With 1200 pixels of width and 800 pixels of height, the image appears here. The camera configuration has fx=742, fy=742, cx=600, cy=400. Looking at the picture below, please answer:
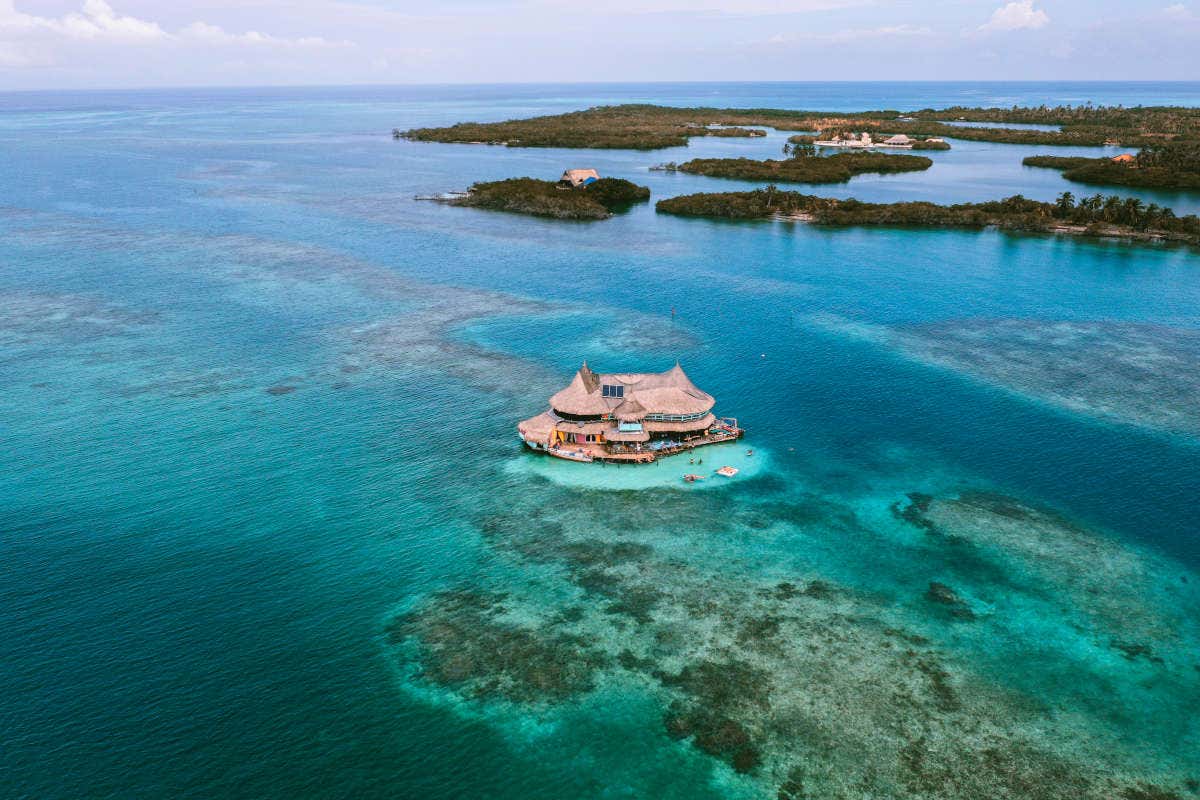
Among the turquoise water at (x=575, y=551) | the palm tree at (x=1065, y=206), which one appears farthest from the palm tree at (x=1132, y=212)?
the turquoise water at (x=575, y=551)

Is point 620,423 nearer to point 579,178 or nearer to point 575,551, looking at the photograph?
point 575,551

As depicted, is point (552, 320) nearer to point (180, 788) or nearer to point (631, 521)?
point (631, 521)

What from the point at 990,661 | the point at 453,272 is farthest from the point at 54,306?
the point at 990,661

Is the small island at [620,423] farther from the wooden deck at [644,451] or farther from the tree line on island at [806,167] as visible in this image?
the tree line on island at [806,167]

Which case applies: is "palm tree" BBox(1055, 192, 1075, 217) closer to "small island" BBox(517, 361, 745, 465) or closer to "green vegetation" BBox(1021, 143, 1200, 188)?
"green vegetation" BBox(1021, 143, 1200, 188)

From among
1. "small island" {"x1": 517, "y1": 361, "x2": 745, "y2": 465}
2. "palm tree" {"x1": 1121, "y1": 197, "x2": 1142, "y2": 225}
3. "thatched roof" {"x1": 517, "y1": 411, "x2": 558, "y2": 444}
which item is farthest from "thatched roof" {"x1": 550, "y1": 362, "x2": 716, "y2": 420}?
"palm tree" {"x1": 1121, "y1": 197, "x2": 1142, "y2": 225}

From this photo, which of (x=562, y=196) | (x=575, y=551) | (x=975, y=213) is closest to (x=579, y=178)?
(x=562, y=196)

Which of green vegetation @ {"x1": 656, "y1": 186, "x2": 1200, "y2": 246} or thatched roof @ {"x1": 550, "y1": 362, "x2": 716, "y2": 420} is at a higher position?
green vegetation @ {"x1": 656, "y1": 186, "x2": 1200, "y2": 246}
